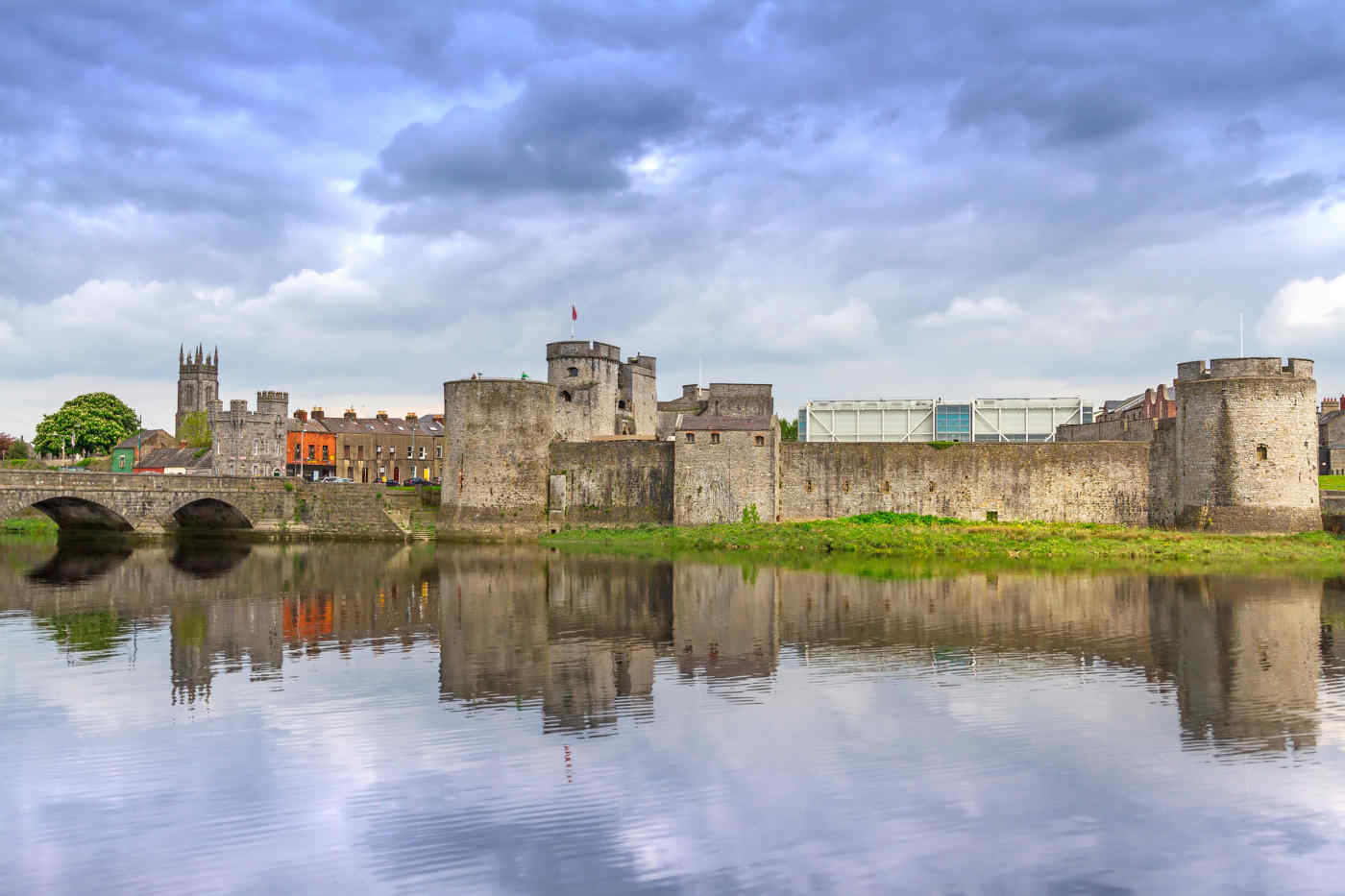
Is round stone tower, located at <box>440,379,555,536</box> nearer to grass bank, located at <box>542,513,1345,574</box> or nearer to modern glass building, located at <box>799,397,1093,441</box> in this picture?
grass bank, located at <box>542,513,1345,574</box>

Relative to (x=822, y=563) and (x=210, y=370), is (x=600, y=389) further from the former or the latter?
(x=210, y=370)

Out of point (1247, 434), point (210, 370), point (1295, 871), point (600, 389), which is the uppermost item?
point (210, 370)

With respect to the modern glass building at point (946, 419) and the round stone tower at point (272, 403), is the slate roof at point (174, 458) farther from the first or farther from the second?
the modern glass building at point (946, 419)

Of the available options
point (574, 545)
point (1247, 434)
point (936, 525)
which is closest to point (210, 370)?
point (574, 545)

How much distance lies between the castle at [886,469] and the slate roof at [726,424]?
0.07 metres

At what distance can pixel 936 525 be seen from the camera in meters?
37.9

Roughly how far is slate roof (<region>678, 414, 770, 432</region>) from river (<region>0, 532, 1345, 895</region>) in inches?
729

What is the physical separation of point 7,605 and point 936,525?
27.4m

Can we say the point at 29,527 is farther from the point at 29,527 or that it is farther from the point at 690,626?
the point at 690,626

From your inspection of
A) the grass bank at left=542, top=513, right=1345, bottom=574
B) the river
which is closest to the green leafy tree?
the grass bank at left=542, top=513, right=1345, bottom=574

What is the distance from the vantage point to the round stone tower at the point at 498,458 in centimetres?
4250

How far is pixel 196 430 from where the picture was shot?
92625 millimetres

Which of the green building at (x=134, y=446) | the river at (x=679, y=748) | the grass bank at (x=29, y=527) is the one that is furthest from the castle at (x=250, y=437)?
the river at (x=679, y=748)

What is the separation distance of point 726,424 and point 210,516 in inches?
860
